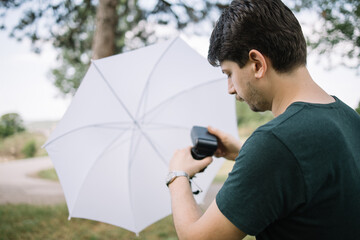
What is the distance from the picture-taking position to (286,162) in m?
0.83

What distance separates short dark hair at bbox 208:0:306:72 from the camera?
1.08 m

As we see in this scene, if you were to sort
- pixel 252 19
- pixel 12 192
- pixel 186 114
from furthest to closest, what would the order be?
pixel 12 192 < pixel 186 114 < pixel 252 19

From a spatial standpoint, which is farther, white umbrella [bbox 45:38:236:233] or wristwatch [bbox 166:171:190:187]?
white umbrella [bbox 45:38:236:233]

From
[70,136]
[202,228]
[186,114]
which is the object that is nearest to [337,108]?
[202,228]

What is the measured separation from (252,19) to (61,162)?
176cm

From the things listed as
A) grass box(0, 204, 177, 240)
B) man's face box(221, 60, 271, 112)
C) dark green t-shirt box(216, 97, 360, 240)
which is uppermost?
grass box(0, 204, 177, 240)

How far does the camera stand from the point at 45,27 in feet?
20.9

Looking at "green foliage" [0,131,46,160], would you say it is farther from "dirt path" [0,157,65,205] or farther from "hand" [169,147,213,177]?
"hand" [169,147,213,177]

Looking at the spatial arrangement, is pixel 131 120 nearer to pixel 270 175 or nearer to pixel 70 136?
pixel 70 136

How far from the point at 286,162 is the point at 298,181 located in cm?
7

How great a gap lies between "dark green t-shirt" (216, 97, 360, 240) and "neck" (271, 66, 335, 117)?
0.47 ft

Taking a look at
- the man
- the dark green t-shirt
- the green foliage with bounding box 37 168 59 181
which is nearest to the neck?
the man

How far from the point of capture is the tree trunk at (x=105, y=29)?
4973 millimetres

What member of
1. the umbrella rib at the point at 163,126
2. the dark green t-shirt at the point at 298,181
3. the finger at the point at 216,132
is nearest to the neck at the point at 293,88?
the dark green t-shirt at the point at 298,181
